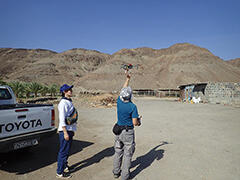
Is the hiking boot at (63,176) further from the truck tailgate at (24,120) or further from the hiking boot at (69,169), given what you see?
the truck tailgate at (24,120)

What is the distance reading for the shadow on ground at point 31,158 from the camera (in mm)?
3832

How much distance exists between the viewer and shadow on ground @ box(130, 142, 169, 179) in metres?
3.75

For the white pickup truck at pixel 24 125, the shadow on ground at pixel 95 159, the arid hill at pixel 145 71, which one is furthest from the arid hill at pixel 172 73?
the white pickup truck at pixel 24 125

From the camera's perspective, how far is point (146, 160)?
4.30 m

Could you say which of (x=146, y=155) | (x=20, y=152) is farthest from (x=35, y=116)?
(x=146, y=155)

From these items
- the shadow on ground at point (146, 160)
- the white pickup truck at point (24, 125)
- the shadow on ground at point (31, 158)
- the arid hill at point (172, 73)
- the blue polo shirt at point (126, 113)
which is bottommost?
the shadow on ground at point (31, 158)

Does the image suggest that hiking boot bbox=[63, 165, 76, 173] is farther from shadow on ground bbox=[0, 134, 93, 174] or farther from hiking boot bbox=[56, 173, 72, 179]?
shadow on ground bbox=[0, 134, 93, 174]

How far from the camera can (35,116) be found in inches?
152

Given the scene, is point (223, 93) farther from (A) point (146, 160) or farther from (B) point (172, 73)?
(B) point (172, 73)

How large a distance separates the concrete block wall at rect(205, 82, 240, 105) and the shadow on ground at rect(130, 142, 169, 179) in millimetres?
20940

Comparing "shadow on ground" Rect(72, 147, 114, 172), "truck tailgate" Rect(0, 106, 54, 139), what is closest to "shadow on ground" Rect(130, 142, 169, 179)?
"shadow on ground" Rect(72, 147, 114, 172)

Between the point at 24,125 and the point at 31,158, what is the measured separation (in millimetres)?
1314

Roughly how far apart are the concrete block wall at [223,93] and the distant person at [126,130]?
22864 mm

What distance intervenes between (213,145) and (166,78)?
7162 centimetres
